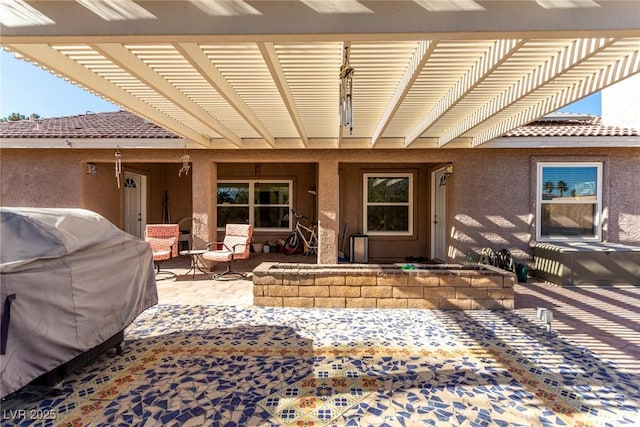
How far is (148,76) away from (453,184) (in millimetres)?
6485

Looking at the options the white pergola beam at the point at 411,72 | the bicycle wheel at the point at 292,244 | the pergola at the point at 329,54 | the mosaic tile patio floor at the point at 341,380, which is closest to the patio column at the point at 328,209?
the pergola at the point at 329,54

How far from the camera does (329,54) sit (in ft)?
10.8

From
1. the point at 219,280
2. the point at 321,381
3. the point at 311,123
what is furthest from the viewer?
the point at 219,280

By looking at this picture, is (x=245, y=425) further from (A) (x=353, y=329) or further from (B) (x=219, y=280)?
(B) (x=219, y=280)

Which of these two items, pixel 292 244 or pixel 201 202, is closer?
pixel 201 202

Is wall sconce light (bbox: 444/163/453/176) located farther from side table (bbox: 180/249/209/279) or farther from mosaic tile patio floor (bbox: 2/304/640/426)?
side table (bbox: 180/249/209/279)

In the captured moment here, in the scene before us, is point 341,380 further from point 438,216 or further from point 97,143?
point 97,143

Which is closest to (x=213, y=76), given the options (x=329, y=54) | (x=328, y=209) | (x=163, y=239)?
(x=329, y=54)

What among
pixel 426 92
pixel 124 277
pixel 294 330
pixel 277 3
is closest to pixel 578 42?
pixel 426 92

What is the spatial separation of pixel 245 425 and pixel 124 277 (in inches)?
75.4

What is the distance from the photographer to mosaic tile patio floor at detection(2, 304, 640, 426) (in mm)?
2457

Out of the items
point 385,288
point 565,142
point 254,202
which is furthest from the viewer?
point 254,202

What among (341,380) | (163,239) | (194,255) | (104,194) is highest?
(104,194)

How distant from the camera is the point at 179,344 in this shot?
3721 millimetres
